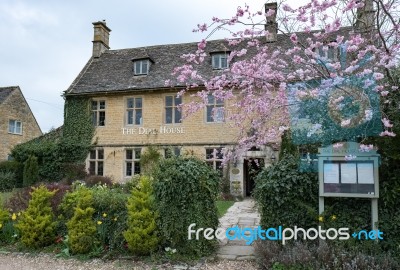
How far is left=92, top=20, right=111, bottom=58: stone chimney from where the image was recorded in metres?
20.5

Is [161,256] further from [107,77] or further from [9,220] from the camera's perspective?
[107,77]

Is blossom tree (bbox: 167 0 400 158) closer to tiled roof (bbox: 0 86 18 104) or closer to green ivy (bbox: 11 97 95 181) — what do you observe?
green ivy (bbox: 11 97 95 181)

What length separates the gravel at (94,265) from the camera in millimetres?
5266

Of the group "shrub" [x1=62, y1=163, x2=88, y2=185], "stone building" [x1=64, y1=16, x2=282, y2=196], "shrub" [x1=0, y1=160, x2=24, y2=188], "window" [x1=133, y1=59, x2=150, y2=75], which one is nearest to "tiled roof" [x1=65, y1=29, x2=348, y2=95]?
"stone building" [x1=64, y1=16, x2=282, y2=196]

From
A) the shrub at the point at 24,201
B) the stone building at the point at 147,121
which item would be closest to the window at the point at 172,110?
the stone building at the point at 147,121

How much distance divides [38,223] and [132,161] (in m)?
11.3

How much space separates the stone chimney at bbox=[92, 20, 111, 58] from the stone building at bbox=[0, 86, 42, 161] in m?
8.84

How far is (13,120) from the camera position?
25250mm

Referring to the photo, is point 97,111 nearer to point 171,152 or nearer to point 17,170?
point 17,170

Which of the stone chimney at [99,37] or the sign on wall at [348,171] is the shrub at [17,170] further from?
the sign on wall at [348,171]

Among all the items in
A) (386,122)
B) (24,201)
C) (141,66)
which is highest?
(141,66)

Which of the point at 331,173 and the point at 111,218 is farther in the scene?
the point at 111,218

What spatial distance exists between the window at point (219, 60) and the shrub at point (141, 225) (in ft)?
40.4

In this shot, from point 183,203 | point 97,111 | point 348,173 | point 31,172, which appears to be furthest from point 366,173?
point 31,172
